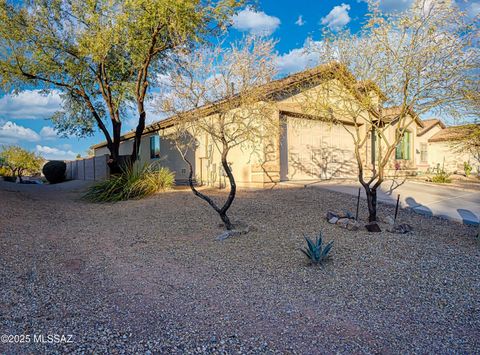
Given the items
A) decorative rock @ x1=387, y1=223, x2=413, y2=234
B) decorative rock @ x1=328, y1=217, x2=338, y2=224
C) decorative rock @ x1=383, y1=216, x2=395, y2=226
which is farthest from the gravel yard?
decorative rock @ x1=383, y1=216, x2=395, y2=226

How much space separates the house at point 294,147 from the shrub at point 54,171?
1052 centimetres

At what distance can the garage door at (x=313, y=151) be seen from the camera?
12.0 meters

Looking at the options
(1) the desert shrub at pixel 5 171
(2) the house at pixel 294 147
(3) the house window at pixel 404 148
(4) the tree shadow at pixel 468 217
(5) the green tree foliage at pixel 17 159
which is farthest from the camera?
(1) the desert shrub at pixel 5 171

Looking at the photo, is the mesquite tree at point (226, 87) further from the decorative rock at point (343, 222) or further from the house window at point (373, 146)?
the house window at point (373, 146)

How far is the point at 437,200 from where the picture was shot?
961 cm

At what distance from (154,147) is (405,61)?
47.4ft

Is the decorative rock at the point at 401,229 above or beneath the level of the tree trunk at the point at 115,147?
beneath

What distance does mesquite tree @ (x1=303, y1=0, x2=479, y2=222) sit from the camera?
5.99 meters

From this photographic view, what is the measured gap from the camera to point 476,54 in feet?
19.8

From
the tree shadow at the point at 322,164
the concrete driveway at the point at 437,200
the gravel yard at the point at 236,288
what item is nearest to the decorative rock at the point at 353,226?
the gravel yard at the point at 236,288

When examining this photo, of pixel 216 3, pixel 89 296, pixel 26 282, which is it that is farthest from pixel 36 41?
pixel 89 296

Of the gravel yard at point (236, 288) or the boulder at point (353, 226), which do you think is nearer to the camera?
the gravel yard at point (236, 288)

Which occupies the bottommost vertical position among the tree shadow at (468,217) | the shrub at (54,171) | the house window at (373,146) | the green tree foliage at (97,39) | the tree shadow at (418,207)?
the tree shadow at (468,217)

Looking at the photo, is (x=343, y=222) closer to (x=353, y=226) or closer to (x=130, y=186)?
(x=353, y=226)
